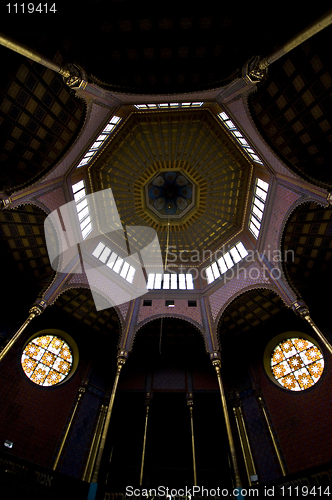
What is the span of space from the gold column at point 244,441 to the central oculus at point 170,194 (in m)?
14.5

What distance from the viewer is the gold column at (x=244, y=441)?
1490cm

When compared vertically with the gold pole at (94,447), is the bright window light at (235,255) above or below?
above

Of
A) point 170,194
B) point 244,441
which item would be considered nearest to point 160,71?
point 170,194

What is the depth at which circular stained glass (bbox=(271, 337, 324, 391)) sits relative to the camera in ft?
53.0

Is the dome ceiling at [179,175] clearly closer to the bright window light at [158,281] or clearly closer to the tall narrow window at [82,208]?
the tall narrow window at [82,208]

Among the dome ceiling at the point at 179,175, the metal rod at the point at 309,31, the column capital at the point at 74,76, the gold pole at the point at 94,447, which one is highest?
the dome ceiling at the point at 179,175

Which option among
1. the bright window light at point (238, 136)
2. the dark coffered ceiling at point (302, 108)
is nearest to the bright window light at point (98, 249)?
the bright window light at point (238, 136)

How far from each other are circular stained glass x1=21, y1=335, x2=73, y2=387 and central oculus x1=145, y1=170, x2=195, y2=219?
12.4 metres

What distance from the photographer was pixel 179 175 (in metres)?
21.3

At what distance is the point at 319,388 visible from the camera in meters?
15.3

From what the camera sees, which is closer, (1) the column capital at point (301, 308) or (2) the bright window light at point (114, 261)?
(1) the column capital at point (301, 308)

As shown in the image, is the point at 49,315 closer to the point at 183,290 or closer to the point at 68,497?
the point at 183,290

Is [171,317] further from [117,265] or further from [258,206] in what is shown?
[258,206]

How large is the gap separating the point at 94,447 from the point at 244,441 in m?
8.87
